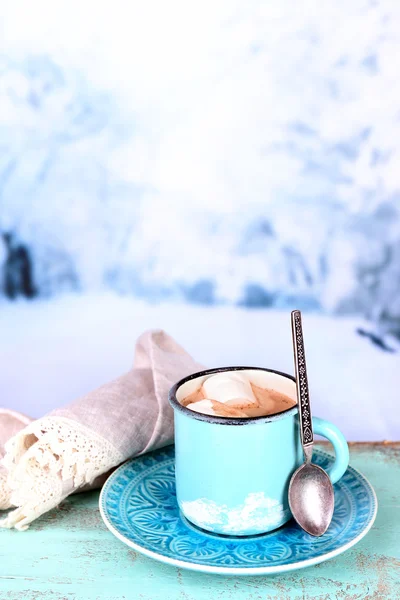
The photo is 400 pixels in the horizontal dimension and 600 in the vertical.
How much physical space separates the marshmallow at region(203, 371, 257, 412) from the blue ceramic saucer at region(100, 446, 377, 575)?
109mm

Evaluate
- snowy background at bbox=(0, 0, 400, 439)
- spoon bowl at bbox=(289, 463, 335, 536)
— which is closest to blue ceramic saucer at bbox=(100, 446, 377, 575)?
spoon bowl at bbox=(289, 463, 335, 536)

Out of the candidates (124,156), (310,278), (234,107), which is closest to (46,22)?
(124,156)

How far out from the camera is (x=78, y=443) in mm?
702

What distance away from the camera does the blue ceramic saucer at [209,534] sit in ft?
1.92

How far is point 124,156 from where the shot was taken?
5.05 ft

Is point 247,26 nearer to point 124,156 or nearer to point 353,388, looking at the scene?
point 124,156

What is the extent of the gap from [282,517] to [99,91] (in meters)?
1.10

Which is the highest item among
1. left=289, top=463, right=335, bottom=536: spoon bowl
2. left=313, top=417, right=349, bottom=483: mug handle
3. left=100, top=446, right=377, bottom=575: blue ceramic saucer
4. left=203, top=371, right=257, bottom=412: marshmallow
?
left=203, top=371, right=257, bottom=412: marshmallow

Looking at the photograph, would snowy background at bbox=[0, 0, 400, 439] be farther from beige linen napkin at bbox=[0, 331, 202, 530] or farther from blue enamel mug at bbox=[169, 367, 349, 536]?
blue enamel mug at bbox=[169, 367, 349, 536]

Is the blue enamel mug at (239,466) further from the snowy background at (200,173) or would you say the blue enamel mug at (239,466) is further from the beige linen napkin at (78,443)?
the snowy background at (200,173)

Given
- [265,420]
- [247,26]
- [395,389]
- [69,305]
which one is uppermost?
[247,26]

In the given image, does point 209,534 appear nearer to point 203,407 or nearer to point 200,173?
point 203,407

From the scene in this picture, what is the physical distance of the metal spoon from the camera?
63 cm

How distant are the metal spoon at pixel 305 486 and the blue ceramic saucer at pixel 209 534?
0.04 feet
